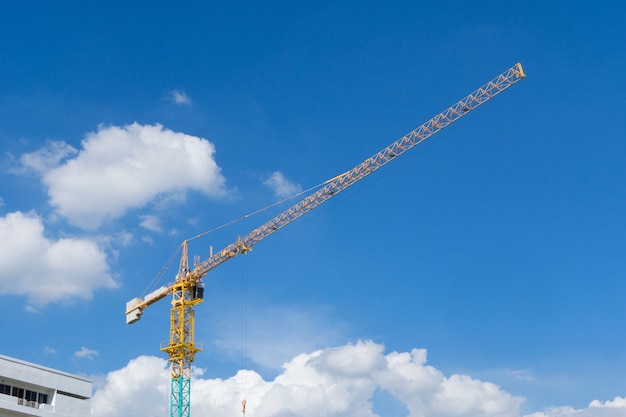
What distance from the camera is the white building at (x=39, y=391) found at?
5203cm

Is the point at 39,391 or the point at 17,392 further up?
the point at 39,391

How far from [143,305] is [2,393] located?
195 feet

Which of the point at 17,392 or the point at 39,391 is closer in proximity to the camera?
the point at 17,392

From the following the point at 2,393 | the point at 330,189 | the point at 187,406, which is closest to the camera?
the point at 2,393

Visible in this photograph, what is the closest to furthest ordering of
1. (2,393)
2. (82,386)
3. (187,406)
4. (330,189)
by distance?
(2,393), (82,386), (187,406), (330,189)

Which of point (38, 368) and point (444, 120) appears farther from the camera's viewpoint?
point (444, 120)

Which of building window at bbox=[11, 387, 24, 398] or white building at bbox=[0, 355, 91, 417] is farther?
building window at bbox=[11, 387, 24, 398]

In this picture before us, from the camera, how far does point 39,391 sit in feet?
179

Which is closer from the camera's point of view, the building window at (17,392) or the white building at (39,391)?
the white building at (39,391)

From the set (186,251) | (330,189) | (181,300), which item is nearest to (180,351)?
(181,300)

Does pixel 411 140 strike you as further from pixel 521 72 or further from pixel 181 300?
pixel 181 300

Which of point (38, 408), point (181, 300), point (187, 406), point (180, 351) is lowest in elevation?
point (38, 408)

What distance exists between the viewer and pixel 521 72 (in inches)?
4050

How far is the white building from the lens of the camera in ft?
171
